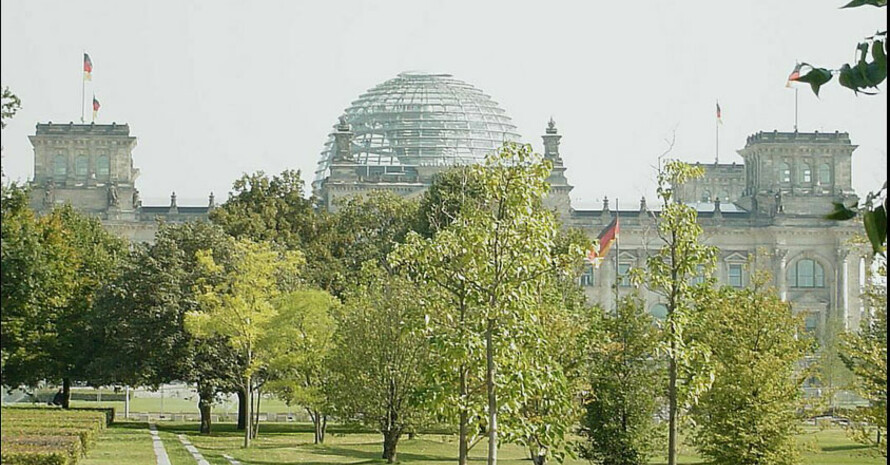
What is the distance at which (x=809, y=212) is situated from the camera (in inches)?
5022

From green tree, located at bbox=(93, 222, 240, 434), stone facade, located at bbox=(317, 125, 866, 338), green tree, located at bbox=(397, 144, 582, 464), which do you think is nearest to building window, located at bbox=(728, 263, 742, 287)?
stone facade, located at bbox=(317, 125, 866, 338)

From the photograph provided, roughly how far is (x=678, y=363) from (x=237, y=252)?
25372mm

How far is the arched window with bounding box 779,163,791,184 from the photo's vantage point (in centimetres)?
12675

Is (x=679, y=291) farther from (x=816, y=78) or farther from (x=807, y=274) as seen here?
(x=807, y=274)

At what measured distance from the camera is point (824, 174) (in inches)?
4975

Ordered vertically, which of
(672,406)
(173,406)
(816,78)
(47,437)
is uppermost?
(816,78)

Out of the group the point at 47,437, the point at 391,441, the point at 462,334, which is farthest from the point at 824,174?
the point at 47,437

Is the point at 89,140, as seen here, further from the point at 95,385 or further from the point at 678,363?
the point at 678,363

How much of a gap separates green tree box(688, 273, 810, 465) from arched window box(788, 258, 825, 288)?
307ft

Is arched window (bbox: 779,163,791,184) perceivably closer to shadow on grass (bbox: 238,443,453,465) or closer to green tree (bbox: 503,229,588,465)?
green tree (bbox: 503,229,588,465)

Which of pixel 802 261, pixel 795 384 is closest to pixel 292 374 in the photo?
pixel 795 384

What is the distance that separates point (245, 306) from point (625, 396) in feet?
49.5

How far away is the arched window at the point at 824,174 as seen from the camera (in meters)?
126

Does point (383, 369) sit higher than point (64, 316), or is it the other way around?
point (64, 316)
